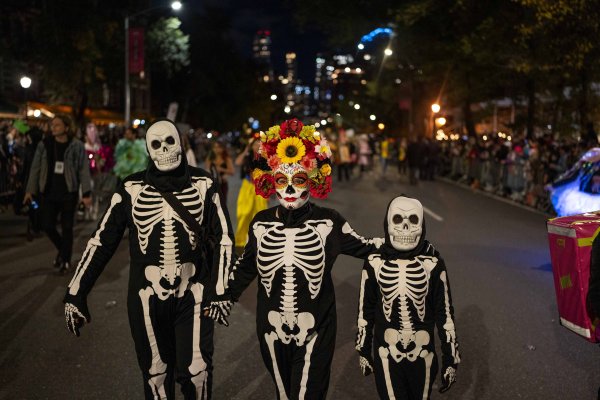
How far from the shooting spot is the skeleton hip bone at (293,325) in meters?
3.82

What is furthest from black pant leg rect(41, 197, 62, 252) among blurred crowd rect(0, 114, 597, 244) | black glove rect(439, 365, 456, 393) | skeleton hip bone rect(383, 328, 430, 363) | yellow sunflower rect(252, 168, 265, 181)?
black glove rect(439, 365, 456, 393)

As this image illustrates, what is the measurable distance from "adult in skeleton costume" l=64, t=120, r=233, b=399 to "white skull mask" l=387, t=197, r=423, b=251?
0.98 meters

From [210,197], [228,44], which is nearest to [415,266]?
[210,197]

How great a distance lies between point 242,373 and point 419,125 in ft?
138

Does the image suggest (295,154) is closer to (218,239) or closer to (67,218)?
(218,239)

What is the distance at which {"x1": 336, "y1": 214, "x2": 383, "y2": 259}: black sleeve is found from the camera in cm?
405

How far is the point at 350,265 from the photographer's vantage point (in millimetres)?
10320

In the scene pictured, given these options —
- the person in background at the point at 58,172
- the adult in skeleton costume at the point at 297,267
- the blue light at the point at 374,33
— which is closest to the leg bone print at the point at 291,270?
the adult in skeleton costume at the point at 297,267

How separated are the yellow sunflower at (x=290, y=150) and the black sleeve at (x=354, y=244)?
0.42 metres

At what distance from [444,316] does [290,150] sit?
1246 millimetres

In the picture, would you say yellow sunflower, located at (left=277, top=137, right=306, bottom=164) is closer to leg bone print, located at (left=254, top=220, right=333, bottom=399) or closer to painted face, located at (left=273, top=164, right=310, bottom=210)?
painted face, located at (left=273, top=164, right=310, bottom=210)

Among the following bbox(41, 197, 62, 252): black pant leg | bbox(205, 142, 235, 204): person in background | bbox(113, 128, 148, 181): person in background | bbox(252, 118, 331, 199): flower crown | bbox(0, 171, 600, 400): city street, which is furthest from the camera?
bbox(113, 128, 148, 181): person in background

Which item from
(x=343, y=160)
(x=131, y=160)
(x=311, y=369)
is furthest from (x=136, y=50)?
(x=311, y=369)

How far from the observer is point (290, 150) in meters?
4.01
